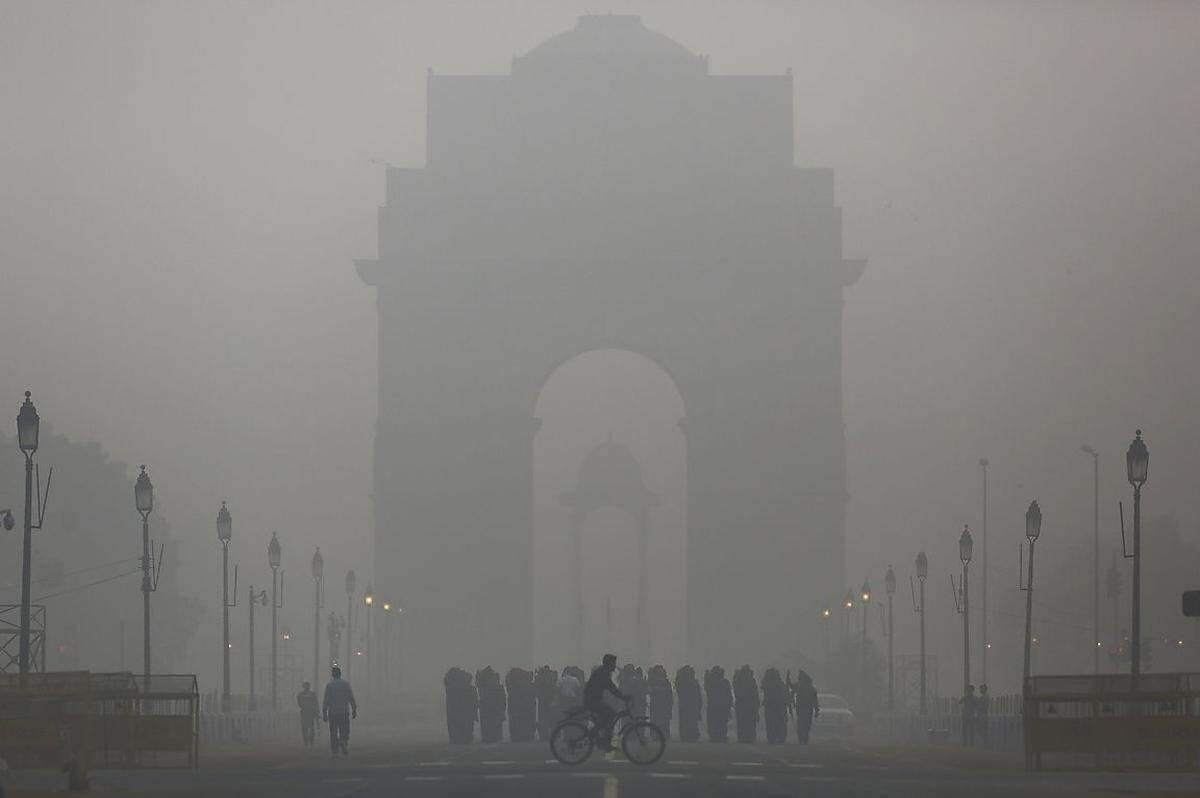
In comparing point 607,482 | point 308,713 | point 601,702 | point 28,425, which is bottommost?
point 308,713

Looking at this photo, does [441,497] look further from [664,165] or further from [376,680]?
[664,165]

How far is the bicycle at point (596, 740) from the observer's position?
30.2m

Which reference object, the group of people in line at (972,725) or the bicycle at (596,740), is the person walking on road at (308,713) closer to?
the group of people in line at (972,725)

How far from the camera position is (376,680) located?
95.2 metres

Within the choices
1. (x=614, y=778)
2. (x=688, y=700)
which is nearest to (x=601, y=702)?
(x=614, y=778)

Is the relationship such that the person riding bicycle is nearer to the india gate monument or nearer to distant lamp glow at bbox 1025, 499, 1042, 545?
distant lamp glow at bbox 1025, 499, 1042, 545

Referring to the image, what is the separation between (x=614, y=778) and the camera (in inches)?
1059

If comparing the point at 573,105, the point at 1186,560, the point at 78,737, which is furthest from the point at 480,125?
the point at 78,737

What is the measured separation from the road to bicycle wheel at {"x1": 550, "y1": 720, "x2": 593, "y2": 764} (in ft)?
0.83

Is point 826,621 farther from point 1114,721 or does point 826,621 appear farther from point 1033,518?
point 1114,721

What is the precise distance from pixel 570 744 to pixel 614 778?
3.51 metres

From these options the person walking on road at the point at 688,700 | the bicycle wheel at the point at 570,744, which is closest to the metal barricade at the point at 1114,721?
the bicycle wheel at the point at 570,744

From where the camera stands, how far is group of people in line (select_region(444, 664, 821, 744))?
43375 millimetres

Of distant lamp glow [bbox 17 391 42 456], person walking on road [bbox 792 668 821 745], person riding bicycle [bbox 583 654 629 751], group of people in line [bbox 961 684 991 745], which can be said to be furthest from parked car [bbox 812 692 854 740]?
person riding bicycle [bbox 583 654 629 751]
